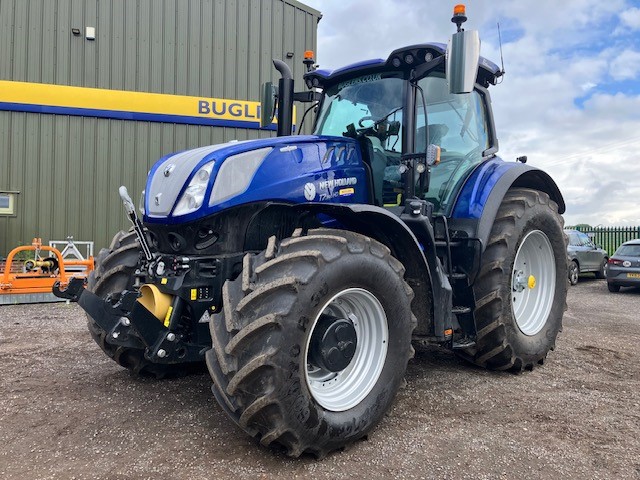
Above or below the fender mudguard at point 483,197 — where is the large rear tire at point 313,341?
below

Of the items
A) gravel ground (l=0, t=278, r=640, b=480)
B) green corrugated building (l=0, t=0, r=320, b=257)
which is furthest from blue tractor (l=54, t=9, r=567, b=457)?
green corrugated building (l=0, t=0, r=320, b=257)

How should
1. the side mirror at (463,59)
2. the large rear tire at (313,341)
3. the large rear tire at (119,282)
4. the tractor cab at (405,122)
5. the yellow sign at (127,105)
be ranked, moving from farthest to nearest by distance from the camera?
the yellow sign at (127,105), the tractor cab at (405,122), the large rear tire at (119,282), the side mirror at (463,59), the large rear tire at (313,341)

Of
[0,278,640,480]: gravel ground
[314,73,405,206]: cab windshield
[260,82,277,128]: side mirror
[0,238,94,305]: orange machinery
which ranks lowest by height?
[0,278,640,480]: gravel ground

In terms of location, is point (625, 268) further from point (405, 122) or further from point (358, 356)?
point (358, 356)

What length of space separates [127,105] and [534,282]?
31.7ft

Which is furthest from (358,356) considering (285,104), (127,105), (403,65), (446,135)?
(127,105)

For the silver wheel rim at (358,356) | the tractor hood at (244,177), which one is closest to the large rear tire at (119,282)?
the tractor hood at (244,177)

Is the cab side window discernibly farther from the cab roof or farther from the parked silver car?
the parked silver car

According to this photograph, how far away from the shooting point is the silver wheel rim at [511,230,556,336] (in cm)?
488

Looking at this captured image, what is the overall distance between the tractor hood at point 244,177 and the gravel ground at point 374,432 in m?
1.28

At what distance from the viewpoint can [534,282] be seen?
5008 mm

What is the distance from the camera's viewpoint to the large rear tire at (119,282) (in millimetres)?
3877

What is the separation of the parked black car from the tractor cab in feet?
31.2

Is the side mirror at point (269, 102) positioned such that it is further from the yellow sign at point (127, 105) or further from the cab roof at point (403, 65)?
the yellow sign at point (127, 105)
